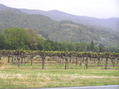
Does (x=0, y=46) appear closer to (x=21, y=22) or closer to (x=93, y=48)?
(x=93, y=48)

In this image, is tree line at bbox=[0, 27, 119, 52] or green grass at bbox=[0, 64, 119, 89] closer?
green grass at bbox=[0, 64, 119, 89]

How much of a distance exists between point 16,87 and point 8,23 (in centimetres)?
16962

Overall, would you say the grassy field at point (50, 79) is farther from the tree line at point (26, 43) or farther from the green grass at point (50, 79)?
the tree line at point (26, 43)

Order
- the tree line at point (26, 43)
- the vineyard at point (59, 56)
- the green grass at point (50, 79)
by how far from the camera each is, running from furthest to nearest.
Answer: the tree line at point (26, 43), the vineyard at point (59, 56), the green grass at point (50, 79)

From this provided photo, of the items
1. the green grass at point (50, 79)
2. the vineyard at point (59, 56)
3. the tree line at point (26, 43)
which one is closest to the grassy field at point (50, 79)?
the green grass at point (50, 79)

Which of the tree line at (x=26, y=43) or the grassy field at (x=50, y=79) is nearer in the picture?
the grassy field at (x=50, y=79)

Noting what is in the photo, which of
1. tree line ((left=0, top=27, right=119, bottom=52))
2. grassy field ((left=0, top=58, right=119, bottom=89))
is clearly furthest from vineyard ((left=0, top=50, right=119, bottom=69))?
tree line ((left=0, top=27, right=119, bottom=52))

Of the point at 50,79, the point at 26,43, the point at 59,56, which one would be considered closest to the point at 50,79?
the point at 50,79

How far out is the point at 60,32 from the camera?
19388 cm

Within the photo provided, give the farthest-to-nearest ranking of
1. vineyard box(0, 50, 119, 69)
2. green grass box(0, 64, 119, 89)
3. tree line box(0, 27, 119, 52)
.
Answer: tree line box(0, 27, 119, 52) → vineyard box(0, 50, 119, 69) → green grass box(0, 64, 119, 89)

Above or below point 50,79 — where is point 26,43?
below

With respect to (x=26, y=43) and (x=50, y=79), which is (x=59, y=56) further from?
(x=26, y=43)

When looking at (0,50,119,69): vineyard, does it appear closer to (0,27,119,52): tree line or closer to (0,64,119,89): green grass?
(0,64,119,89): green grass

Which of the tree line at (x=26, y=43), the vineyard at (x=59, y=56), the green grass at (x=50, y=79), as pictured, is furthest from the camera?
the tree line at (x=26, y=43)
